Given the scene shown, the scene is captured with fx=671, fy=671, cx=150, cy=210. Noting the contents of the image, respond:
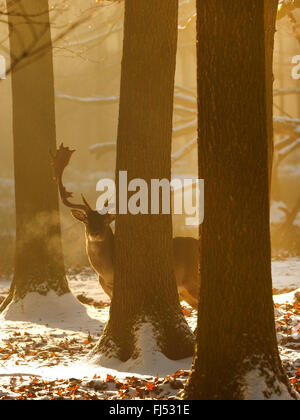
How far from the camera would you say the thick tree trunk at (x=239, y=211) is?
5.92 metres

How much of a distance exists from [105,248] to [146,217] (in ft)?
7.61

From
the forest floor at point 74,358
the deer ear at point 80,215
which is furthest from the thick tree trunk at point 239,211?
the deer ear at point 80,215

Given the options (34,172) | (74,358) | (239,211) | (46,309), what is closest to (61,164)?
(34,172)

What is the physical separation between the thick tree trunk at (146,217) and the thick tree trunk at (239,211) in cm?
268

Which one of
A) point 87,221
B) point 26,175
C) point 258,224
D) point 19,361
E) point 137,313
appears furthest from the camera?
point 26,175

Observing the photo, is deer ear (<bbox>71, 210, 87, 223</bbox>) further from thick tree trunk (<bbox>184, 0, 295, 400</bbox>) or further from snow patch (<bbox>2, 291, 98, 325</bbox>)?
thick tree trunk (<bbox>184, 0, 295, 400</bbox>)

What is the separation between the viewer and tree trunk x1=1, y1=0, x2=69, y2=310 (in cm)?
1288

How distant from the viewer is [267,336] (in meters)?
6.01

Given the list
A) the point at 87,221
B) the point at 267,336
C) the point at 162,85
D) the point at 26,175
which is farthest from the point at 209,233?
the point at 26,175

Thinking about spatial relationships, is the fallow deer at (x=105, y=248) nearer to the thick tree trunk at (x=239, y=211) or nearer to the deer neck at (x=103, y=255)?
the deer neck at (x=103, y=255)

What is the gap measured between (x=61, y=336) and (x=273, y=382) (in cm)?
566

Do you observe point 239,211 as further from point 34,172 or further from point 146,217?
point 34,172

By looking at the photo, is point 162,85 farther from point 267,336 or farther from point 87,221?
point 267,336

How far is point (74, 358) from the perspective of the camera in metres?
9.43
